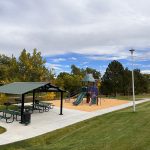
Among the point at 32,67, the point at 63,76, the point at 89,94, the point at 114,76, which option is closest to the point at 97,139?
the point at 89,94

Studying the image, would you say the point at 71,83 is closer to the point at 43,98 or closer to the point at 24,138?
the point at 43,98

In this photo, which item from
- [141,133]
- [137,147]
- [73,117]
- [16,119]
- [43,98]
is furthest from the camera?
[43,98]

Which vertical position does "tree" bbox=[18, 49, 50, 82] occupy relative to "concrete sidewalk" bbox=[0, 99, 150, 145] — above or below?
above

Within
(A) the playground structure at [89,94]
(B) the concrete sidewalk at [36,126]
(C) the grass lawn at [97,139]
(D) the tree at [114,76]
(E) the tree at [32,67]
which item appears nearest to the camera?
(C) the grass lawn at [97,139]

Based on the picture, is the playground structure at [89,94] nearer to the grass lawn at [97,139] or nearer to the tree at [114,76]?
the grass lawn at [97,139]

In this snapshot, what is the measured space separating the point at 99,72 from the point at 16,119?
158ft

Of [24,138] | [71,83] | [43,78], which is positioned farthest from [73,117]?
[71,83]

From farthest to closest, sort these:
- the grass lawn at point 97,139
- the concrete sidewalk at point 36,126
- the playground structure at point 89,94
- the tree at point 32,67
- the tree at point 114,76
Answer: the tree at point 114,76, the tree at point 32,67, the playground structure at point 89,94, the concrete sidewalk at point 36,126, the grass lawn at point 97,139

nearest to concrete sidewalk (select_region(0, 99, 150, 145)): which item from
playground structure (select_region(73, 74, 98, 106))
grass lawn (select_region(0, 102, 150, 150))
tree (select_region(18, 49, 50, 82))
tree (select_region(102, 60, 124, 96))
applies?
grass lawn (select_region(0, 102, 150, 150))

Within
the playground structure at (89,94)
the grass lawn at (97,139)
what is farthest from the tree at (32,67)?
the grass lawn at (97,139)

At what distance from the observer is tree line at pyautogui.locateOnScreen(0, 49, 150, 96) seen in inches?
1630

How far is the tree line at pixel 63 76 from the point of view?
136ft

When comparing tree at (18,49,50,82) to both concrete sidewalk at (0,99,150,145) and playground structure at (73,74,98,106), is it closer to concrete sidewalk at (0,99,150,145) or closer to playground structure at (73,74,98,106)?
playground structure at (73,74,98,106)

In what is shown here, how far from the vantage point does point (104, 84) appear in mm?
54219
